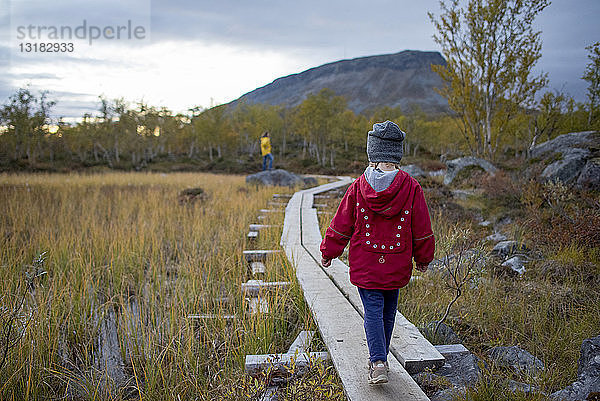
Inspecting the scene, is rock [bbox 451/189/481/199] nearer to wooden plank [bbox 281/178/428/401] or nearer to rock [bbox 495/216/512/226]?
rock [bbox 495/216/512/226]

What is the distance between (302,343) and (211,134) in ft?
140

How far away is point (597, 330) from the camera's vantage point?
3.02m

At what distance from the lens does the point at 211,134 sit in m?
43.5

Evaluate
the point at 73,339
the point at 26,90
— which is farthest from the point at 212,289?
the point at 26,90

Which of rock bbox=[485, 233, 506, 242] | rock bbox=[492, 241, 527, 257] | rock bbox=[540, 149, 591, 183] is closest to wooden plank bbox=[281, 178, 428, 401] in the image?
rock bbox=[492, 241, 527, 257]

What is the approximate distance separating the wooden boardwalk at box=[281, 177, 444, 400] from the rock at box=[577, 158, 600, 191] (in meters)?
5.16

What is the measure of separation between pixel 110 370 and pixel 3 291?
1.59 metres

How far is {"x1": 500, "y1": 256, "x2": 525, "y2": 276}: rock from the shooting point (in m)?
4.39

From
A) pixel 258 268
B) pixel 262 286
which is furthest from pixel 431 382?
pixel 258 268

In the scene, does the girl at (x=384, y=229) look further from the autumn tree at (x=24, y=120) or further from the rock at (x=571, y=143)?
the autumn tree at (x=24, y=120)

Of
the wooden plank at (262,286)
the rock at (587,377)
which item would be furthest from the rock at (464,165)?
the rock at (587,377)

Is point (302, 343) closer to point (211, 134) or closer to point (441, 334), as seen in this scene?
point (441, 334)

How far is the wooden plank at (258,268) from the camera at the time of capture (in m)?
4.79

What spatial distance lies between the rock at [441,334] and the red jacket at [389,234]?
97 centimetres
